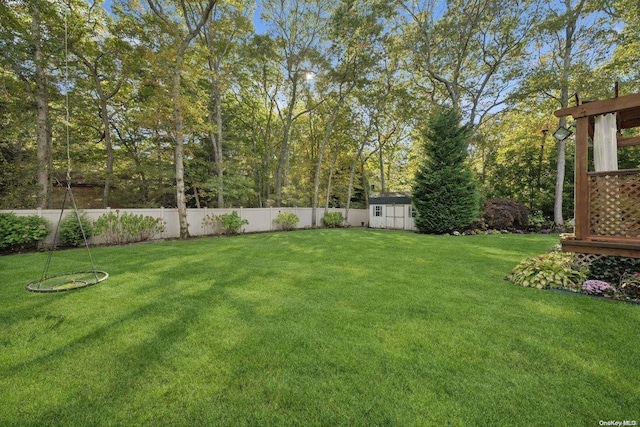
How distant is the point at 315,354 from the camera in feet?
6.72

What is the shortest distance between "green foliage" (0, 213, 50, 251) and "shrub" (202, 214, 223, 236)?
4183 millimetres

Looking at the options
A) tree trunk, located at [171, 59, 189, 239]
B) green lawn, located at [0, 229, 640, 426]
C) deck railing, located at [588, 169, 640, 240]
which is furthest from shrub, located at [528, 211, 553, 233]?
tree trunk, located at [171, 59, 189, 239]

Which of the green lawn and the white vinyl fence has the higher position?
the white vinyl fence

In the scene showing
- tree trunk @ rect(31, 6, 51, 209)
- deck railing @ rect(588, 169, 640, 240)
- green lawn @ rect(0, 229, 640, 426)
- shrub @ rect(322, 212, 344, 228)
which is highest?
tree trunk @ rect(31, 6, 51, 209)

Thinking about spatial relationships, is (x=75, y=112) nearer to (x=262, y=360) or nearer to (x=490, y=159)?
(x=262, y=360)

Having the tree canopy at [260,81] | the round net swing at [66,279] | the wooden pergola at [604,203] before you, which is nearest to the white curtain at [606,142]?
the wooden pergola at [604,203]

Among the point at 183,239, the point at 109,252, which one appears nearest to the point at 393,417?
the point at 109,252

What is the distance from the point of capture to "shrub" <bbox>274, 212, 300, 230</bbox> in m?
12.5

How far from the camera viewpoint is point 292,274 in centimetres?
432

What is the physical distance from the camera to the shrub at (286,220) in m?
12.5

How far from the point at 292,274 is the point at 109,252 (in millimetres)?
4796

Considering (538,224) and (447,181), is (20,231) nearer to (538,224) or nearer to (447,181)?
(447,181)

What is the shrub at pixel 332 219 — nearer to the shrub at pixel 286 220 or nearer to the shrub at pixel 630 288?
the shrub at pixel 286 220

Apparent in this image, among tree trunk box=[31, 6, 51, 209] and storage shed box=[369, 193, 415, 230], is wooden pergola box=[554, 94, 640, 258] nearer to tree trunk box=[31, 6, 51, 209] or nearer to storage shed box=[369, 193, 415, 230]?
storage shed box=[369, 193, 415, 230]
